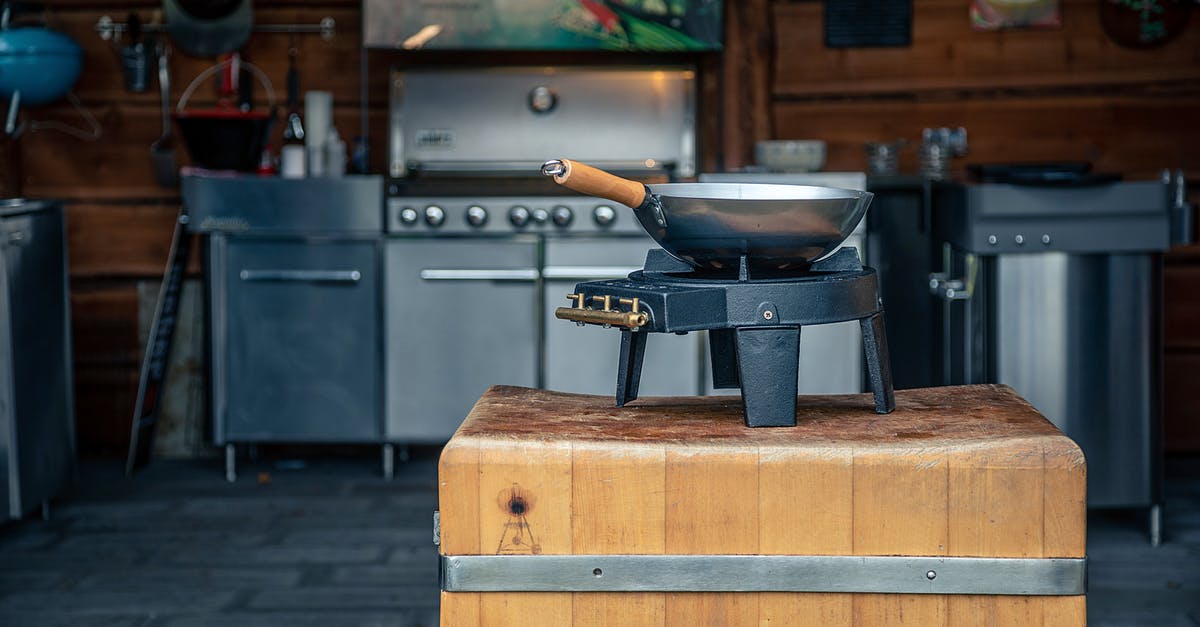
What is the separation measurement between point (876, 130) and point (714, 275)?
10.5 ft

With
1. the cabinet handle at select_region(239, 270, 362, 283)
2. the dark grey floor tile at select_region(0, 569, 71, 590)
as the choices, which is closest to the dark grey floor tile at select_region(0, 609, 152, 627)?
the dark grey floor tile at select_region(0, 569, 71, 590)

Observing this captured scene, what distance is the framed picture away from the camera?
4.77 metres

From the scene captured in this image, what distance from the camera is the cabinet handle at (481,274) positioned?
441 cm

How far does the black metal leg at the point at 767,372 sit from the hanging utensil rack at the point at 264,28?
3528 millimetres

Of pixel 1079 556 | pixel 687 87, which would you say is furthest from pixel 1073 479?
pixel 687 87

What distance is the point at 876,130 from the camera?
4.88m

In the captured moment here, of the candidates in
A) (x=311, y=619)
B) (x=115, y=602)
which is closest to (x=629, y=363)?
(x=311, y=619)

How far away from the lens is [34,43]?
460 cm

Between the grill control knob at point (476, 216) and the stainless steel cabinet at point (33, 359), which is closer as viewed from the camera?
the stainless steel cabinet at point (33, 359)

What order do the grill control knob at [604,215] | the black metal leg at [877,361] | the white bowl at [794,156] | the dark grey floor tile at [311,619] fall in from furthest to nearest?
1. the white bowl at [794,156]
2. the grill control knob at [604,215]
3. the dark grey floor tile at [311,619]
4. the black metal leg at [877,361]

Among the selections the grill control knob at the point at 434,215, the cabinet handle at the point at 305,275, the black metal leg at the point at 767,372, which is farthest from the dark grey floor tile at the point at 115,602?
the black metal leg at the point at 767,372

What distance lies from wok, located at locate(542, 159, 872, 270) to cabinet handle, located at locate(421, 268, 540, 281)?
8.54ft

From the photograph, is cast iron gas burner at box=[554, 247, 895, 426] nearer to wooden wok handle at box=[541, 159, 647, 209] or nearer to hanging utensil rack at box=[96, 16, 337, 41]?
wooden wok handle at box=[541, 159, 647, 209]

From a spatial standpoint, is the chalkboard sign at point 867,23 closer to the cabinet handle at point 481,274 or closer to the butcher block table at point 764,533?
the cabinet handle at point 481,274
